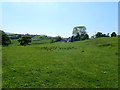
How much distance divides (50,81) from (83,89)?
283cm

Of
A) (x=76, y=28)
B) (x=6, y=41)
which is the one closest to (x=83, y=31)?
(x=76, y=28)

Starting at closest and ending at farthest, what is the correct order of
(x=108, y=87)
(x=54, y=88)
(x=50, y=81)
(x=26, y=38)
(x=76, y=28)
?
1. (x=54, y=88)
2. (x=108, y=87)
3. (x=50, y=81)
4. (x=26, y=38)
5. (x=76, y=28)

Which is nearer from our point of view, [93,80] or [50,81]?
[50,81]

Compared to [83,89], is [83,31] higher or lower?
higher

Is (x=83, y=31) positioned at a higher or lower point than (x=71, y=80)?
higher

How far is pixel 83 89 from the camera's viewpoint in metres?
8.03

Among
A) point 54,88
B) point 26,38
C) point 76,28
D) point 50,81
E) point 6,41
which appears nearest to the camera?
point 54,88

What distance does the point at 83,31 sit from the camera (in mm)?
111688

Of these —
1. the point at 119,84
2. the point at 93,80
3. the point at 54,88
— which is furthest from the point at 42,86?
the point at 119,84

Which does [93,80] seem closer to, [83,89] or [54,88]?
[83,89]

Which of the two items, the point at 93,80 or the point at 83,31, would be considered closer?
the point at 93,80

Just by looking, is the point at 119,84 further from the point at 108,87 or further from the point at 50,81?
the point at 50,81

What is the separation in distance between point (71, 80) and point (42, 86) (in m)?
2.78

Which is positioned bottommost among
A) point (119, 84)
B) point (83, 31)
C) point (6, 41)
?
point (119, 84)
